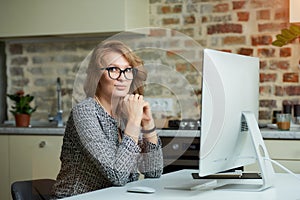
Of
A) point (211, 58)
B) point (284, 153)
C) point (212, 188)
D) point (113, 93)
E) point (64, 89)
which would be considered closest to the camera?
point (211, 58)

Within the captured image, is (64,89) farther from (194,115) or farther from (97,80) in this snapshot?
(97,80)

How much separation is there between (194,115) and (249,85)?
2175mm

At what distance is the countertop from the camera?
411 centimetres

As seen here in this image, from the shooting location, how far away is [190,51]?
4984 millimetres

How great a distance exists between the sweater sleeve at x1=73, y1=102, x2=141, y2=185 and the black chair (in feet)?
1.09

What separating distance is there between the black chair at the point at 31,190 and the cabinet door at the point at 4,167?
2.03m

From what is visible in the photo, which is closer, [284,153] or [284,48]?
[284,153]

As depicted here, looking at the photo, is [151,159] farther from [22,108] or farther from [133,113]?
[22,108]

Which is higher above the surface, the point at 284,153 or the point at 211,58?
the point at 211,58

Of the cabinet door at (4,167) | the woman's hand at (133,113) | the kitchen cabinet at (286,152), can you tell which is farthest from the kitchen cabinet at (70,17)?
the woman's hand at (133,113)

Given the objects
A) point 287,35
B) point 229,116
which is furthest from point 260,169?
point 287,35

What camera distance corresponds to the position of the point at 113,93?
8.98 feet

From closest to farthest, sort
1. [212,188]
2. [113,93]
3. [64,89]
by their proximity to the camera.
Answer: [212,188] → [113,93] → [64,89]

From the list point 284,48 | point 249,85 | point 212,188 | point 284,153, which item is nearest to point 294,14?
point 284,48
